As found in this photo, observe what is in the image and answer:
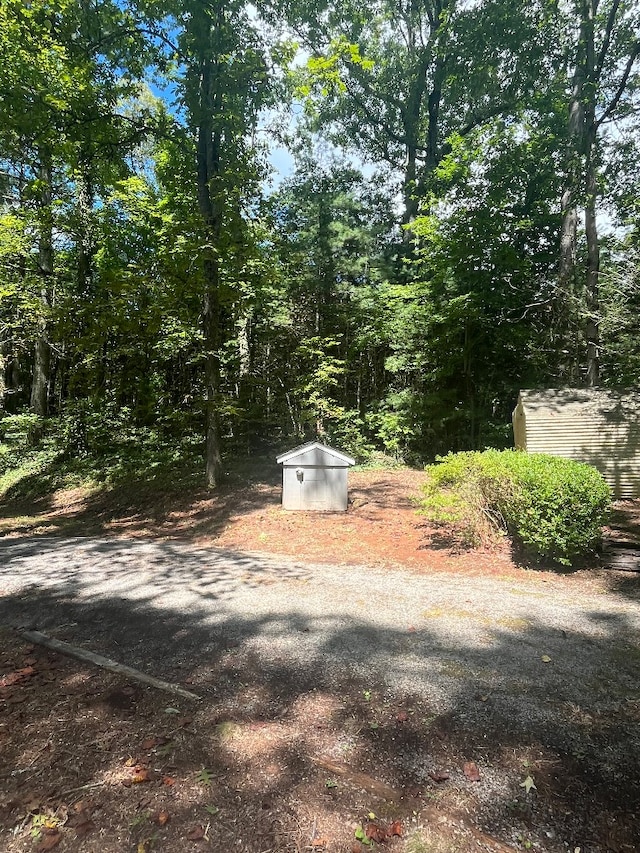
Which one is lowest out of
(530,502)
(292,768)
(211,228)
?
(292,768)

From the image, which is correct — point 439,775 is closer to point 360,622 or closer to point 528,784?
point 528,784

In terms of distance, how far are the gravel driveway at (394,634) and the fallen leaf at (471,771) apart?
0.04 m

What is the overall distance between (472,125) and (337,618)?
21.5 meters

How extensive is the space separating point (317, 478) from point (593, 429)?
571 centimetres

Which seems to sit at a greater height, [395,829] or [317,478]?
[317,478]

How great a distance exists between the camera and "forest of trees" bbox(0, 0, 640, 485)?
9531 millimetres

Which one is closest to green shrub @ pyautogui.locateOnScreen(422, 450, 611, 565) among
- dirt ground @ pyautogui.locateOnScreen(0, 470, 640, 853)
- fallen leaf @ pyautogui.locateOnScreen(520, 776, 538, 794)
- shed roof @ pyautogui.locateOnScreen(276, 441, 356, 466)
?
dirt ground @ pyautogui.locateOnScreen(0, 470, 640, 853)

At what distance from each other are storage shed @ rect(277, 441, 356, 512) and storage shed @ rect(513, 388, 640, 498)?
13.4 feet

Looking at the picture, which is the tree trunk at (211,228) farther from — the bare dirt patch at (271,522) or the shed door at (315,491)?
the shed door at (315,491)

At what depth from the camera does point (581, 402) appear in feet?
30.9

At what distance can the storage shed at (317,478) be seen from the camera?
844cm

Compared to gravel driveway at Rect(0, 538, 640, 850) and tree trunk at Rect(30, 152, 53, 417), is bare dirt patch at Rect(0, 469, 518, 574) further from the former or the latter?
tree trunk at Rect(30, 152, 53, 417)

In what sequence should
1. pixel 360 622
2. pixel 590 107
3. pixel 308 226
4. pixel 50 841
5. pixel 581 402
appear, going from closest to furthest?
pixel 50 841, pixel 360 622, pixel 581 402, pixel 590 107, pixel 308 226

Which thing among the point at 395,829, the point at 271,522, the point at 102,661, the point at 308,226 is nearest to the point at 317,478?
the point at 271,522
